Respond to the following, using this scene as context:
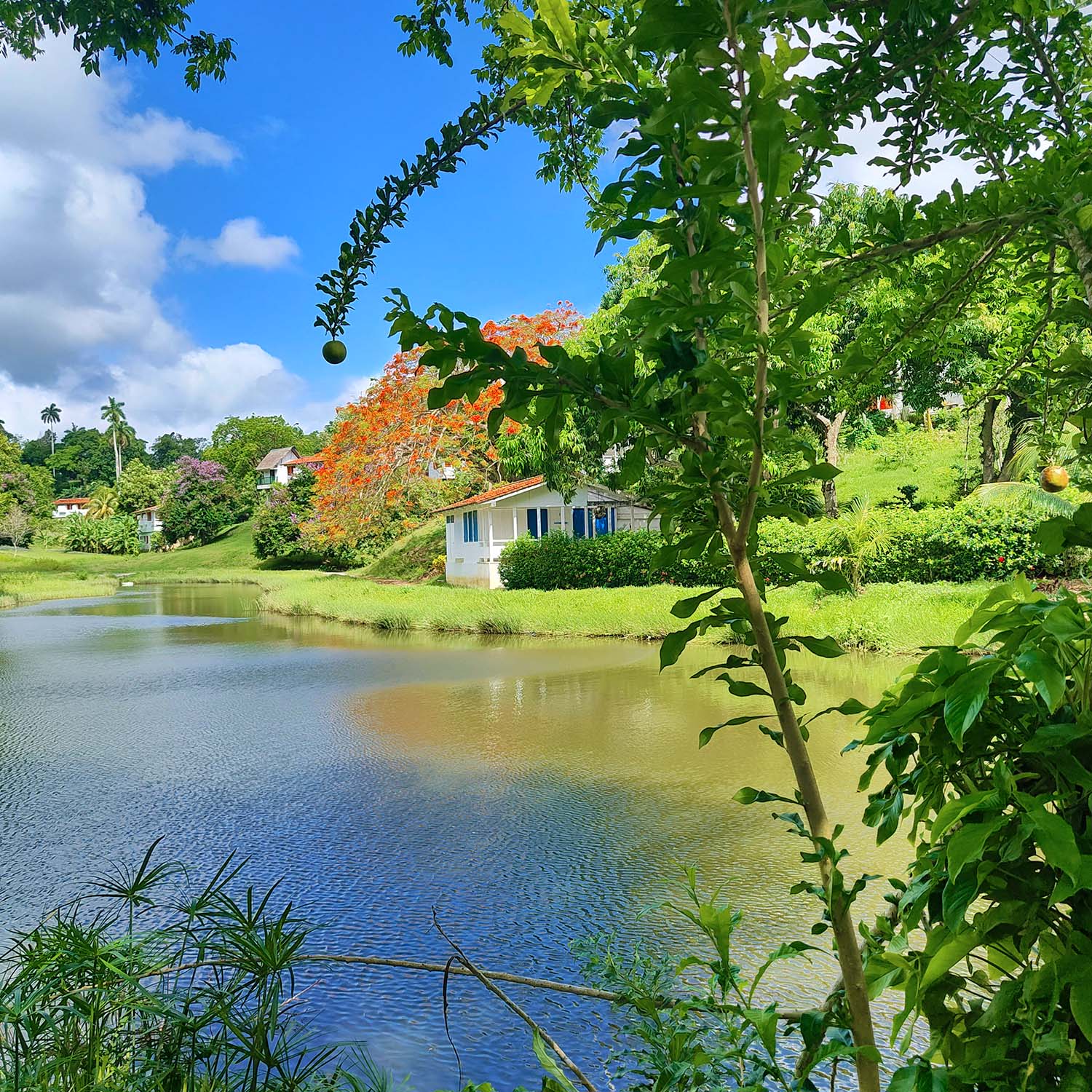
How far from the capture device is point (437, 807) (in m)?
3.84

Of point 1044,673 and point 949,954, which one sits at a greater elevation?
point 1044,673

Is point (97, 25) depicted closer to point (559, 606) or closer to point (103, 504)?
point (559, 606)

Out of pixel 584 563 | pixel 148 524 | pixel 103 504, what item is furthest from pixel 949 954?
pixel 148 524

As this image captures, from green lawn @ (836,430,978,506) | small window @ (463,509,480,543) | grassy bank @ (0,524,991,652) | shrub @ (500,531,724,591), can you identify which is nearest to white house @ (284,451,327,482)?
grassy bank @ (0,524,991,652)

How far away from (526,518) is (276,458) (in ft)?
94.7

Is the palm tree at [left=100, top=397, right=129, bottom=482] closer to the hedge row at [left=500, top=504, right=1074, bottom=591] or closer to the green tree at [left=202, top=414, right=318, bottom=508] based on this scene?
the green tree at [left=202, top=414, right=318, bottom=508]

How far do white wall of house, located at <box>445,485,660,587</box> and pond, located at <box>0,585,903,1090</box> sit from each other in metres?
6.19

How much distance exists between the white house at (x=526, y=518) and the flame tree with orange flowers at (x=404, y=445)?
2.75ft

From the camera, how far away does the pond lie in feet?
7.58

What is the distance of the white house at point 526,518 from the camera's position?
1408 cm

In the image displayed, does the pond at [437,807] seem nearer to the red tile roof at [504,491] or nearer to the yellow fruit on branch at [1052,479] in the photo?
A: the yellow fruit on branch at [1052,479]

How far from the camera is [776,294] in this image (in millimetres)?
721

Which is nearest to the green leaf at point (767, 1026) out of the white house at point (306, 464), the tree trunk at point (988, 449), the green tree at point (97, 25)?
the green tree at point (97, 25)

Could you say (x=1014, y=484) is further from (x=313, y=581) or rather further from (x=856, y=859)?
(x=313, y=581)
